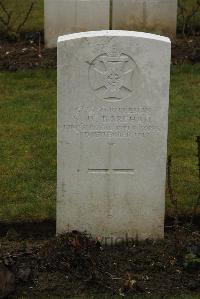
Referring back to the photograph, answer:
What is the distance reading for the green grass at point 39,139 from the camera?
6.49m

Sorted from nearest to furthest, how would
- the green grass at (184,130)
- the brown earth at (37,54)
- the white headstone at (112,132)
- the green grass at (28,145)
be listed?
the white headstone at (112,132) → the green grass at (28,145) → the green grass at (184,130) → the brown earth at (37,54)

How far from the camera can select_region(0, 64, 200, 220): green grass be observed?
6.49 metres

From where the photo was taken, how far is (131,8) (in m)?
11.6

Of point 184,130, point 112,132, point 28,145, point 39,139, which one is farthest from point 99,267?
point 184,130

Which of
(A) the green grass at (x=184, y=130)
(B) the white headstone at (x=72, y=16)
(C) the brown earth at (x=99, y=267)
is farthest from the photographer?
(B) the white headstone at (x=72, y=16)

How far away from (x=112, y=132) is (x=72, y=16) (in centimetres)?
614

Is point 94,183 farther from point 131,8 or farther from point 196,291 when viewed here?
point 131,8

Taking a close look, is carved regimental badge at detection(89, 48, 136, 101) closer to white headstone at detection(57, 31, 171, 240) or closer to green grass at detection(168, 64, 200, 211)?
white headstone at detection(57, 31, 171, 240)

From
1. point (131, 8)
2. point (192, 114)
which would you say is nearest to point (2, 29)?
point (131, 8)

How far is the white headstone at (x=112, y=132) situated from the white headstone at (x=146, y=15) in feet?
20.9

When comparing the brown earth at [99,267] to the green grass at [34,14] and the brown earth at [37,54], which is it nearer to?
the brown earth at [37,54]

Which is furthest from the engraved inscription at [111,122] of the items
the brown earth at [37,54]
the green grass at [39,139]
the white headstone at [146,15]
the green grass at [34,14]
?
the green grass at [34,14]

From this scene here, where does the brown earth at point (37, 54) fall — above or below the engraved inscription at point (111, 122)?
above

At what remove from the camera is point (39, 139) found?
812 cm
